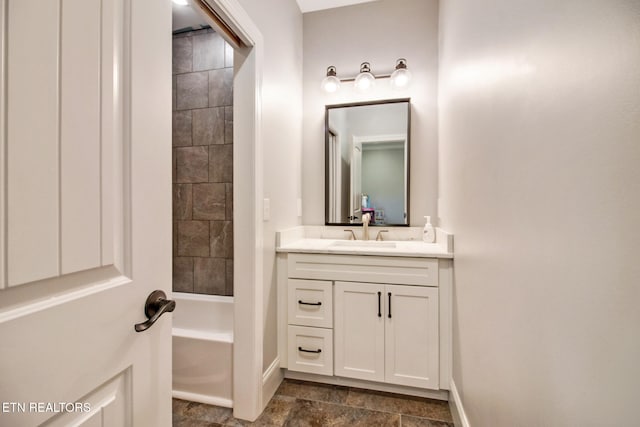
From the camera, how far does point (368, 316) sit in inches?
69.2

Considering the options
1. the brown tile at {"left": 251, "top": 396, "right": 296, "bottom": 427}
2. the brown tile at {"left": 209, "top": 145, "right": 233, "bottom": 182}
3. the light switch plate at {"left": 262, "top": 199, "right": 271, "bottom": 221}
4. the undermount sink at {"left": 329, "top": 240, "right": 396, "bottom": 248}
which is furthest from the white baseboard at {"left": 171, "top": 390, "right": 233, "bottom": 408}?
the brown tile at {"left": 209, "top": 145, "right": 233, "bottom": 182}

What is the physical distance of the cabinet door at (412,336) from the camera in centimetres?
167

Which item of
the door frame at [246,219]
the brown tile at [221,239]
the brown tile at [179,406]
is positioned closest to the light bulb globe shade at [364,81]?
the door frame at [246,219]

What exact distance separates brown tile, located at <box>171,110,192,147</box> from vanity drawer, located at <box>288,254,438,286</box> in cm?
143

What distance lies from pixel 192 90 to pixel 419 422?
287 centimetres

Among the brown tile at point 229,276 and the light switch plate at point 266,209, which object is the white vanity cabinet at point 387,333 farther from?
the brown tile at point 229,276

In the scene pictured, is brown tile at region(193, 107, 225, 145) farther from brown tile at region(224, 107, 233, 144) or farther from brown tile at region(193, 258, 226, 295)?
brown tile at region(193, 258, 226, 295)

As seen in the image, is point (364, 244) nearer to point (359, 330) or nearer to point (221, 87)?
point (359, 330)

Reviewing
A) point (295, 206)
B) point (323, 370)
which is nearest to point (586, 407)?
point (323, 370)

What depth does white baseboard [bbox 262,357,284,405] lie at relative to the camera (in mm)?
1640

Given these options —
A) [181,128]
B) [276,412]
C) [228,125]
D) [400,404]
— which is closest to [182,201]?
[181,128]

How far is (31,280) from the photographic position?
452 millimetres

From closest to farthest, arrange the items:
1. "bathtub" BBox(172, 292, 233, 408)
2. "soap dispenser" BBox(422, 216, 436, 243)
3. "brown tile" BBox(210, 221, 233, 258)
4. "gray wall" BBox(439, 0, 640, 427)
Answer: "gray wall" BBox(439, 0, 640, 427) < "bathtub" BBox(172, 292, 233, 408) < "soap dispenser" BBox(422, 216, 436, 243) < "brown tile" BBox(210, 221, 233, 258)

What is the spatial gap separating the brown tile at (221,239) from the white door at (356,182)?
1.05m
